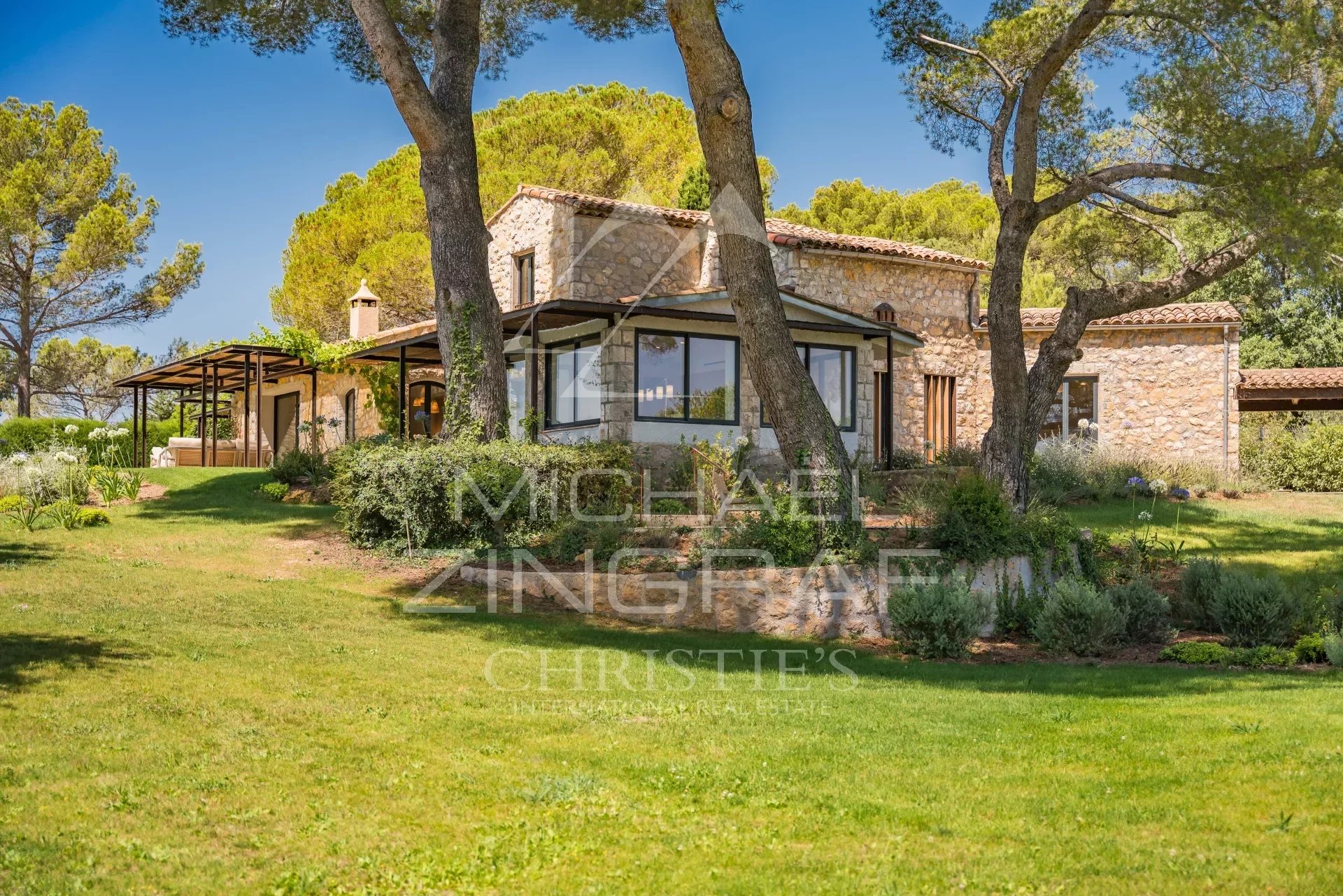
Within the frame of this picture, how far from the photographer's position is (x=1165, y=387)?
22.4m

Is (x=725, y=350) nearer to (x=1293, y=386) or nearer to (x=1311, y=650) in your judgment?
(x=1311, y=650)

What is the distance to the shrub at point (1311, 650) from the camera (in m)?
9.40

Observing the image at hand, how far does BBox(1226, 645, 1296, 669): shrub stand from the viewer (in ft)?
30.1

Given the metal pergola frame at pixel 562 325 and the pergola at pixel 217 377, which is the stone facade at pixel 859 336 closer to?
the metal pergola frame at pixel 562 325

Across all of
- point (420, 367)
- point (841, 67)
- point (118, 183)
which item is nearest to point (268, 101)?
point (420, 367)

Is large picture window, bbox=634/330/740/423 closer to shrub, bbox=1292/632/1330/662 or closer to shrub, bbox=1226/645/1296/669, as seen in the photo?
shrub, bbox=1226/645/1296/669

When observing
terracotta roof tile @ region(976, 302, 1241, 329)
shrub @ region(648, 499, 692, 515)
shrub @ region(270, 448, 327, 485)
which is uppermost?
terracotta roof tile @ region(976, 302, 1241, 329)

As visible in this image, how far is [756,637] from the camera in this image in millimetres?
10523

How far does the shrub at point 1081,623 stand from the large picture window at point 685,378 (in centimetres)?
858

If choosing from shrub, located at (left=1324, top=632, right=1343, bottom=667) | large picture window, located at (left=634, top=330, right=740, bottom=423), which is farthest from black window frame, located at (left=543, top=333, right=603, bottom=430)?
shrub, located at (left=1324, top=632, right=1343, bottom=667)

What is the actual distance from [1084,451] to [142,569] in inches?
631

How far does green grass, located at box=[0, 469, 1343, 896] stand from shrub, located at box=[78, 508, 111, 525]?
5001 millimetres

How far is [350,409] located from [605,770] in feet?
67.1

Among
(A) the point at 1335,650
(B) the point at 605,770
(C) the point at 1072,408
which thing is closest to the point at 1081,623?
(A) the point at 1335,650
